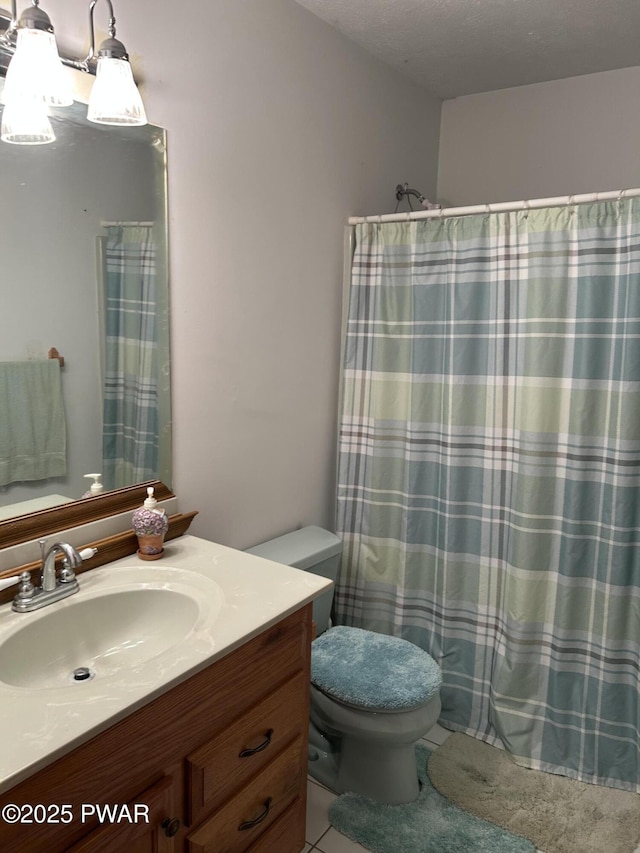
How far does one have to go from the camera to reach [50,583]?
1359 mm

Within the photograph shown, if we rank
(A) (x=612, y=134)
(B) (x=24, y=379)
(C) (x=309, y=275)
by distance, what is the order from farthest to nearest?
→ (A) (x=612, y=134)
(C) (x=309, y=275)
(B) (x=24, y=379)

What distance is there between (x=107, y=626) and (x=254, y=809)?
0.51 meters

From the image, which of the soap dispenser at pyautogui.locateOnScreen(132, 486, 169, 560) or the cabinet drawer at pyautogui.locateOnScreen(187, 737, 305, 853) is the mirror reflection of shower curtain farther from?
the cabinet drawer at pyautogui.locateOnScreen(187, 737, 305, 853)

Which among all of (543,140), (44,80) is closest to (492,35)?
(543,140)

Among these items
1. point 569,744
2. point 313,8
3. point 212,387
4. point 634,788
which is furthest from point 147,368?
point 634,788

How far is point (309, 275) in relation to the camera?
2213 millimetres

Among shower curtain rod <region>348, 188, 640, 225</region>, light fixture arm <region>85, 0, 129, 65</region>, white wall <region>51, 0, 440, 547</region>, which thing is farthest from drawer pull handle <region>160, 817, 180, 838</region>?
shower curtain rod <region>348, 188, 640, 225</region>

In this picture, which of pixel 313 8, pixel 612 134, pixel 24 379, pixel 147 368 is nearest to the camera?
pixel 24 379

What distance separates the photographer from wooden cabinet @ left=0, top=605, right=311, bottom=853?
983 mm

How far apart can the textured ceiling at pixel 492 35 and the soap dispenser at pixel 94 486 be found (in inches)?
62.6

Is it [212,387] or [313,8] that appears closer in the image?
[212,387]

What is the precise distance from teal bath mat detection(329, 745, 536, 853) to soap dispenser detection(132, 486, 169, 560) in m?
0.95

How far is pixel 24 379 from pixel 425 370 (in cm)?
130

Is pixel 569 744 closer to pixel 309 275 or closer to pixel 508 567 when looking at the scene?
pixel 508 567
